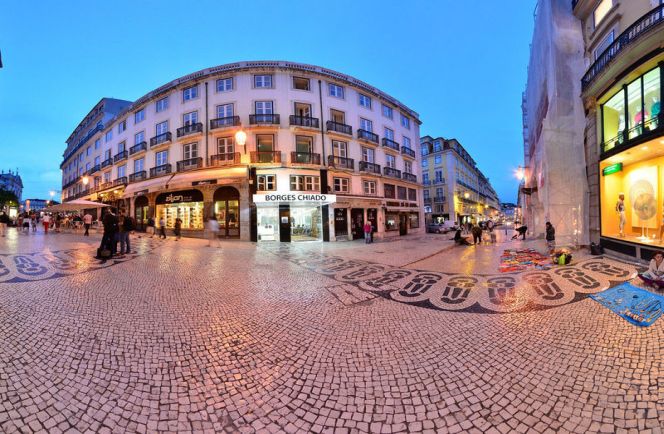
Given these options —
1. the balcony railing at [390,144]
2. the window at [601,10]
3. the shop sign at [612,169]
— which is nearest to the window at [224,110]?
the balcony railing at [390,144]

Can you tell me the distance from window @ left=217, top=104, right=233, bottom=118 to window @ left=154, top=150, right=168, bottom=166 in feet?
21.1

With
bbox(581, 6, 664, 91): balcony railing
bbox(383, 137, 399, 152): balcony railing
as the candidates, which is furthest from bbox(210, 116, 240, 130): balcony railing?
bbox(581, 6, 664, 91): balcony railing

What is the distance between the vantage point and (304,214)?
69.9 feet

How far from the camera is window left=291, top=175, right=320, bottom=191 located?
67.2 feet

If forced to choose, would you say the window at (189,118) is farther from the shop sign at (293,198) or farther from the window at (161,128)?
the shop sign at (293,198)

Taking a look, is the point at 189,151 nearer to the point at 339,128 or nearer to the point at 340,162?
the point at 340,162

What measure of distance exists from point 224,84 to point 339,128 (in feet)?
32.6

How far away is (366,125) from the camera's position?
25.2 m

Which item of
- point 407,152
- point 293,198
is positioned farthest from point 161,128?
point 407,152

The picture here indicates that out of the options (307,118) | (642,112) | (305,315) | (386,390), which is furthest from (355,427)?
(307,118)

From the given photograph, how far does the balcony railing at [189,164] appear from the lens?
20.6 m

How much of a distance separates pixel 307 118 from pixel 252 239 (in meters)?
10.5

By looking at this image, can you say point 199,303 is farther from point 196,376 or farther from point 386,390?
point 386,390

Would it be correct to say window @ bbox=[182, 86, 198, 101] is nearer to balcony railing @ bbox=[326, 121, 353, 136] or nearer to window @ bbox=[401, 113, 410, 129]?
balcony railing @ bbox=[326, 121, 353, 136]
